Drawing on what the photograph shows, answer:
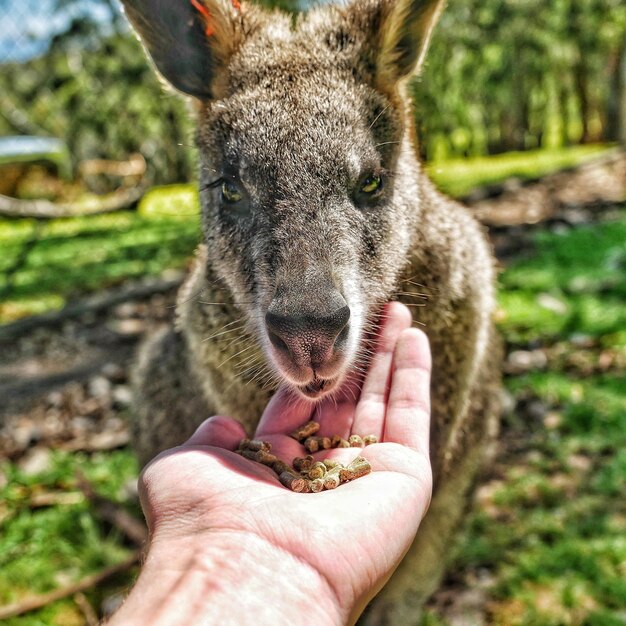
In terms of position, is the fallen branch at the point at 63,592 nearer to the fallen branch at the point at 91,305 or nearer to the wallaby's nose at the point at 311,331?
the wallaby's nose at the point at 311,331

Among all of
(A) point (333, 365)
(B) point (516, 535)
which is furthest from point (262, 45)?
(B) point (516, 535)

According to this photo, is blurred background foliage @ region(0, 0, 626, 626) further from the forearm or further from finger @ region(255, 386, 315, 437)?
the forearm

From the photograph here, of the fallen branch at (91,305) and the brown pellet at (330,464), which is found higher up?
the brown pellet at (330,464)

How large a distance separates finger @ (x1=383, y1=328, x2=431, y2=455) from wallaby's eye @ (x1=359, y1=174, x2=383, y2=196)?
0.49m

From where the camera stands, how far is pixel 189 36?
7.96ft

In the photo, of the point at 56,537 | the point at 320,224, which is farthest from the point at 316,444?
the point at 56,537

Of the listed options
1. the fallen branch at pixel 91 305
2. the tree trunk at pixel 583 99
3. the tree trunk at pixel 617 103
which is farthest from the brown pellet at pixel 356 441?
the tree trunk at pixel 583 99

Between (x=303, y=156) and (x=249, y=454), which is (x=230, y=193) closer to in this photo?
(x=303, y=156)

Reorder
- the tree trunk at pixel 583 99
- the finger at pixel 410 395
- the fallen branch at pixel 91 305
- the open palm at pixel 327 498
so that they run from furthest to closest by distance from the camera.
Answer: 1. the tree trunk at pixel 583 99
2. the fallen branch at pixel 91 305
3. the finger at pixel 410 395
4. the open palm at pixel 327 498

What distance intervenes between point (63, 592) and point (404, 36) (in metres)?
2.68

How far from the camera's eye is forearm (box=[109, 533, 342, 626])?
143cm

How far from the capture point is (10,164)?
12.0 meters

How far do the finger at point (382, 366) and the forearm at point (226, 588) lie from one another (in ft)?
2.60

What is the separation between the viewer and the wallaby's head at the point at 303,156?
189cm
